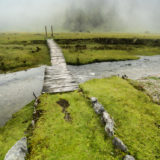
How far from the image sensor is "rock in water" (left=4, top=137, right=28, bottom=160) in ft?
18.0

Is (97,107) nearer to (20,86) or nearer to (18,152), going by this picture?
(18,152)

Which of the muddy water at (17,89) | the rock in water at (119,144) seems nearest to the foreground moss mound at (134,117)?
the rock in water at (119,144)

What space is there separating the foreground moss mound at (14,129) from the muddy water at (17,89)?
2.47 ft

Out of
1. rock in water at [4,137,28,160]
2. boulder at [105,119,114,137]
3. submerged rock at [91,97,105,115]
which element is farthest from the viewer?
submerged rock at [91,97,105,115]

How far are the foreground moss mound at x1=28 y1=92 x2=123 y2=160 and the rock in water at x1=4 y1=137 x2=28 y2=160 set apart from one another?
1.29 ft

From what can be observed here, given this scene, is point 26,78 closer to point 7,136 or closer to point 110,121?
point 7,136

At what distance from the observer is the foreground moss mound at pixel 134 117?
6.12 meters

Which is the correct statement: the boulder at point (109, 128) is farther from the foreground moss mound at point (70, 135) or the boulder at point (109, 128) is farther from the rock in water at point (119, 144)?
the rock in water at point (119, 144)

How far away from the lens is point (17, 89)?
14.3 metres

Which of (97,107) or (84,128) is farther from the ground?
(97,107)

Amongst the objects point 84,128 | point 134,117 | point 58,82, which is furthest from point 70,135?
point 58,82

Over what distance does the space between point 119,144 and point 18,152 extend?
4.99m

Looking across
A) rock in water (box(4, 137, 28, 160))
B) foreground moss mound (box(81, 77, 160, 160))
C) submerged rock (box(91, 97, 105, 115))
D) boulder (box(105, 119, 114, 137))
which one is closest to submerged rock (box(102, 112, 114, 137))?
boulder (box(105, 119, 114, 137))

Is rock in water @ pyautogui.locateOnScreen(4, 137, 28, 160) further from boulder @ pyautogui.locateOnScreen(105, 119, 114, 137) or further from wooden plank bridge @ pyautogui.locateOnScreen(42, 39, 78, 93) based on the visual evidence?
wooden plank bridge @ pyautogui.locateOnScreen(42, 39, 78, 93)
